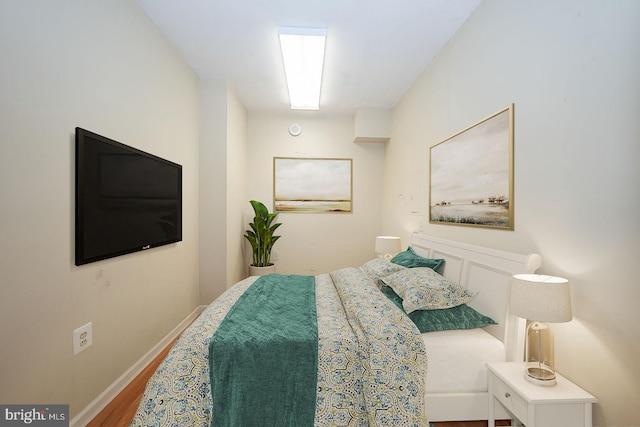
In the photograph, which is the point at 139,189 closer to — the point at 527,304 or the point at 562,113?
the point at 527,304

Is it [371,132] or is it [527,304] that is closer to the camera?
[527,304]

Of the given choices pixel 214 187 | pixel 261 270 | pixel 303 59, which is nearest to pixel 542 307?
pixel 303 59

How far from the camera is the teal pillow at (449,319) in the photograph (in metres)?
1.77

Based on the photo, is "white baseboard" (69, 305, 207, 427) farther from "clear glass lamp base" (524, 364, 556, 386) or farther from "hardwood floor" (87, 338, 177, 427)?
"clear glass lamp base" (524, 364, 556, 386)

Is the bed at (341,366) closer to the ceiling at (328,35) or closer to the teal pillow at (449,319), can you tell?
the teal pillow at (449,319)

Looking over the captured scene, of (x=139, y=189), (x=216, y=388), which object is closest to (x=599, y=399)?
(x=216, y=388)

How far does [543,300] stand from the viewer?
1.34m

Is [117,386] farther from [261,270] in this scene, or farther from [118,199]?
[261,270]

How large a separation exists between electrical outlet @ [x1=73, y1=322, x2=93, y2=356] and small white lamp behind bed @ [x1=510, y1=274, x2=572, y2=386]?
7.60 feet

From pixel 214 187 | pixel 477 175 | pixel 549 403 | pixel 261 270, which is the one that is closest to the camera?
pixel 549 403

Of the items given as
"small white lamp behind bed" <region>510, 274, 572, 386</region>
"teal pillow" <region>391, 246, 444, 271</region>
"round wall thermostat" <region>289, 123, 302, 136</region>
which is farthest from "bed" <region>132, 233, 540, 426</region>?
"round wall thermostat" <region>289, 123, 302, 136</region>

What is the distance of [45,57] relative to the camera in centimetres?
148

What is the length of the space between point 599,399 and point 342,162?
3.88m

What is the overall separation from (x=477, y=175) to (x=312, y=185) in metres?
2.78
